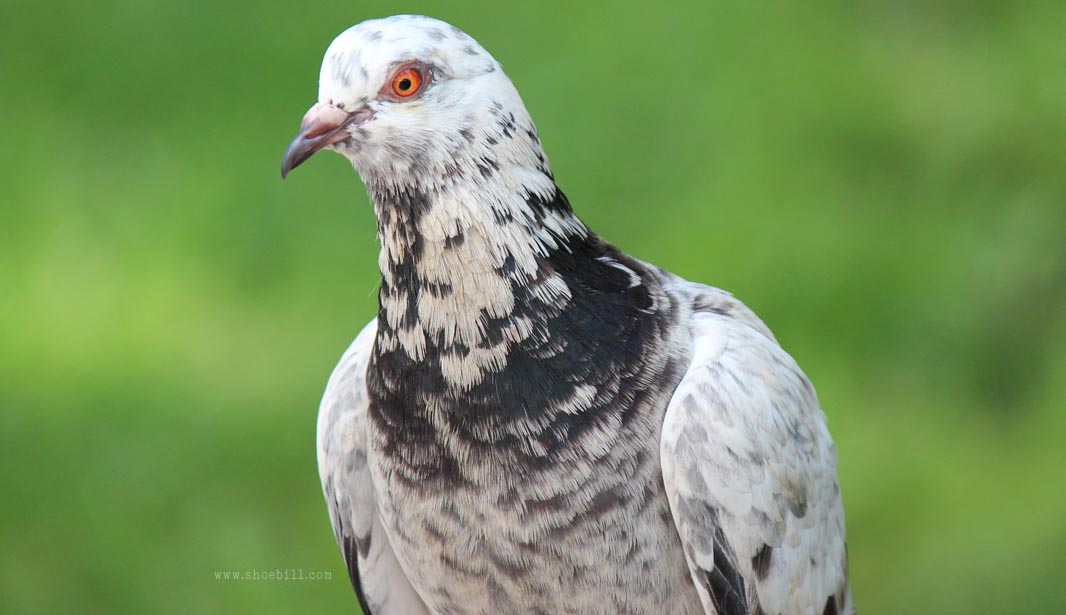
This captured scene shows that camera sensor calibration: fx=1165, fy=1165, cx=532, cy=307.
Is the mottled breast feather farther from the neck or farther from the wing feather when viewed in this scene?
the wing feather

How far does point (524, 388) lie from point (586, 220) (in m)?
2.52

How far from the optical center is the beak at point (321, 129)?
6.80ft

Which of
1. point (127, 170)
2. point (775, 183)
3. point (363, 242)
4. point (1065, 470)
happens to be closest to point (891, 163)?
point (775, 183)

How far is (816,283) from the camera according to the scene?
451cm

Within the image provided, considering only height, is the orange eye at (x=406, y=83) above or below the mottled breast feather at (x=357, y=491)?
above

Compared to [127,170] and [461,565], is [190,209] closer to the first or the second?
[127,170]

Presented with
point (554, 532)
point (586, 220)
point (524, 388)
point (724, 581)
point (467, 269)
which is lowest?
point (724, 581)

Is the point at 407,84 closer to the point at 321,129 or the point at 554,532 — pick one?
the point at 321,129

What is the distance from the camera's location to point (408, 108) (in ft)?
6.88

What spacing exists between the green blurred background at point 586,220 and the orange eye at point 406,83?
8.26 ft

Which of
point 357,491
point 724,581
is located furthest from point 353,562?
point 724,581

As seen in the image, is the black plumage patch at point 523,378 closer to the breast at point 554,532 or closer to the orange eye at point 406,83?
the breast at point 554,532

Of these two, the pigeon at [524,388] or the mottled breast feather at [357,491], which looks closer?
the pigeon at [524,388]

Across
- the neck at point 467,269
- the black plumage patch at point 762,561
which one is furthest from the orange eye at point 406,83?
the black plumage patch at point 762,561
